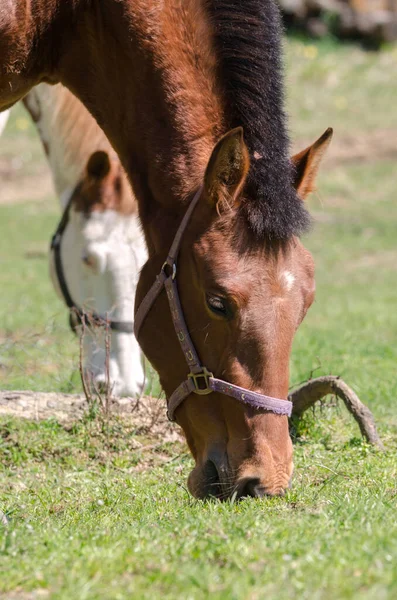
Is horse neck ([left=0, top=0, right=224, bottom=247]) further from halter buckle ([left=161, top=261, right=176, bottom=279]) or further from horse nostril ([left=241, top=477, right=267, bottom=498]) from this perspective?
horse nostril ([left=241, top=477, right=267, bottom=498])

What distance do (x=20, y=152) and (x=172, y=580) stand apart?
17632 millimetres

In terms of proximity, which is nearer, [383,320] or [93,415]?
[93,415]

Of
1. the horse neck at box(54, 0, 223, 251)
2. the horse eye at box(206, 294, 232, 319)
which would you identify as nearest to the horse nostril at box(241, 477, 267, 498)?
the horse eye at box(206, 294, 232, 319)

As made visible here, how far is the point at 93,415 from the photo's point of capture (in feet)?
15.9

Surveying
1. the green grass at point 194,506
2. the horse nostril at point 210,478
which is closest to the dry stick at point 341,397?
the green grass at point 194,506

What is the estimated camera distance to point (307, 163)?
151 inches

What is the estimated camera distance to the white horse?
17.8 feet

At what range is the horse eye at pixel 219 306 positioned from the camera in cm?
350

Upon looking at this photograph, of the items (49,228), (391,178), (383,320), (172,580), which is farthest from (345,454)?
(391,178)

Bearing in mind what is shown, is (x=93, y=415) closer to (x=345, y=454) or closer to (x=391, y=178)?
(x=345, y=454)

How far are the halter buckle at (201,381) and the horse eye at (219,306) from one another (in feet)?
0.77

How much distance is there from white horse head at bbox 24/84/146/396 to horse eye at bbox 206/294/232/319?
1723 millimetres

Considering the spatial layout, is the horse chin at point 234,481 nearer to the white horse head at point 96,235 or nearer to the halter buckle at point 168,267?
the halter buckle at point 168,267

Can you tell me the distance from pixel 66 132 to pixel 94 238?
89 centimetres
